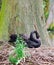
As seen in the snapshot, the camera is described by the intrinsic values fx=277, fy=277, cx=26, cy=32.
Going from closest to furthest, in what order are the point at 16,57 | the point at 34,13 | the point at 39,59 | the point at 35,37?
1. the point at 16,57
2. the point at 39,59
3. the point at 35,37
4. the point at 34,13

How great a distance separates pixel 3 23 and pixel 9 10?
43cm

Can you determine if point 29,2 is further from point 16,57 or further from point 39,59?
point 16,57

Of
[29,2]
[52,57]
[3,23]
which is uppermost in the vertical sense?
[29,2]

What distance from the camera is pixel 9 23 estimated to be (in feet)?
26.7

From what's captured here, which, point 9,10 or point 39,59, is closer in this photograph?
point 39,59

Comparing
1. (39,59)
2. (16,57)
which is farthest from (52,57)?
(16,57)

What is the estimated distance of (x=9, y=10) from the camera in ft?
27.1

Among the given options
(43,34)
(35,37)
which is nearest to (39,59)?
(35,37)

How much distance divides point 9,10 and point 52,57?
2.99m

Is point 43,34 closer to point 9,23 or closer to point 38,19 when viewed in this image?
point 38,19

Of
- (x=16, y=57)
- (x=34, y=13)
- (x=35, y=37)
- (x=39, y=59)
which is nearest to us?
(x=16, y=57)

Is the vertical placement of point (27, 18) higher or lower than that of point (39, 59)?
higher

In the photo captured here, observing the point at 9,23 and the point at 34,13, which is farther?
the point at 34,13

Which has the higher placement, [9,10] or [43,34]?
[9,10]
